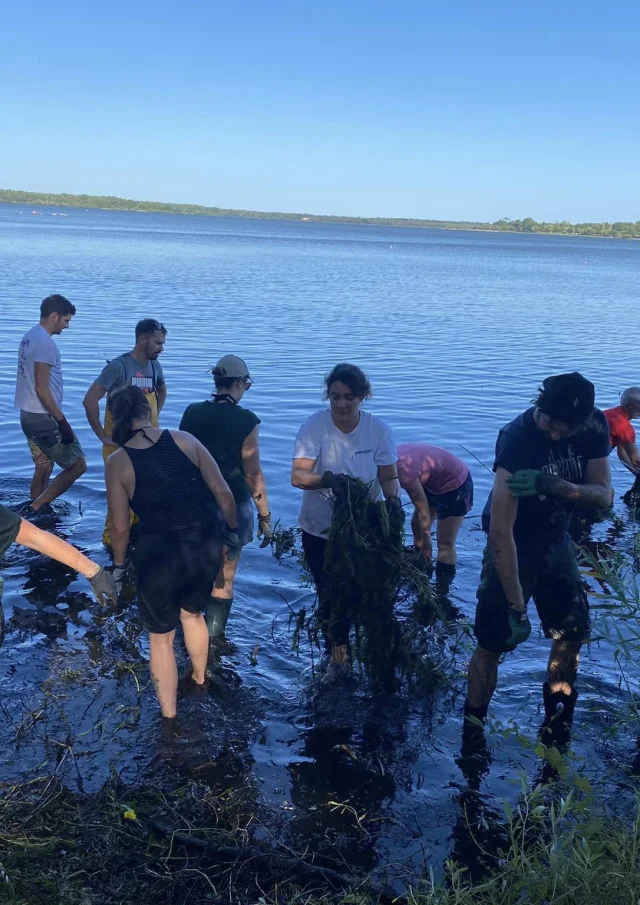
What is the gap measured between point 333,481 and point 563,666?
5.86 ft

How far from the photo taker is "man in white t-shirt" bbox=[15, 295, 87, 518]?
7910mm

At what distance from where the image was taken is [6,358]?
1855cm

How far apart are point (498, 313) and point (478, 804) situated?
32269 millimetres

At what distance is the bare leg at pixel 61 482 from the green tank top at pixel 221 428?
3530 millimetres

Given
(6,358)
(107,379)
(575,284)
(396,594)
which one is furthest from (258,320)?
(575,284)

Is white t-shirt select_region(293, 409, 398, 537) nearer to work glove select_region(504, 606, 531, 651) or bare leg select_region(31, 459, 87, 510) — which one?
work glove select_region(504, 606, 531, 651)

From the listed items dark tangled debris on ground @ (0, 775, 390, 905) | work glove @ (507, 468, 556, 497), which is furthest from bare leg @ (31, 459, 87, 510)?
work glove @ (507, 468, 556, 497)

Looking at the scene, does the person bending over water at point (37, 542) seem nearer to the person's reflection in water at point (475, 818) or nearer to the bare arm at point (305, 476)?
the bare arm at point (305, 476)

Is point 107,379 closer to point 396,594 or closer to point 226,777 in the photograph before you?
point 396,594

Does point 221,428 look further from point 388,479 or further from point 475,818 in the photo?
point 475,818

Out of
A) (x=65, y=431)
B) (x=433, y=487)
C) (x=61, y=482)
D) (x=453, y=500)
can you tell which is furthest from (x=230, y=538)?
(x=61, y=482)

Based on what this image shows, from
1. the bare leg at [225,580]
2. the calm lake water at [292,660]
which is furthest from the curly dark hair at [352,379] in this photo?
the calm lake water at [292,660]

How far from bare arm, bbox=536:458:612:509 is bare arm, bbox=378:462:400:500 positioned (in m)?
1.33

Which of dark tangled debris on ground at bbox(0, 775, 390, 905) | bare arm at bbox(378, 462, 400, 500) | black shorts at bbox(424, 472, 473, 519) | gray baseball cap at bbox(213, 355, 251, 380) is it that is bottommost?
dark tangled debris on ground at bbox(0, 775, 390, 905)
